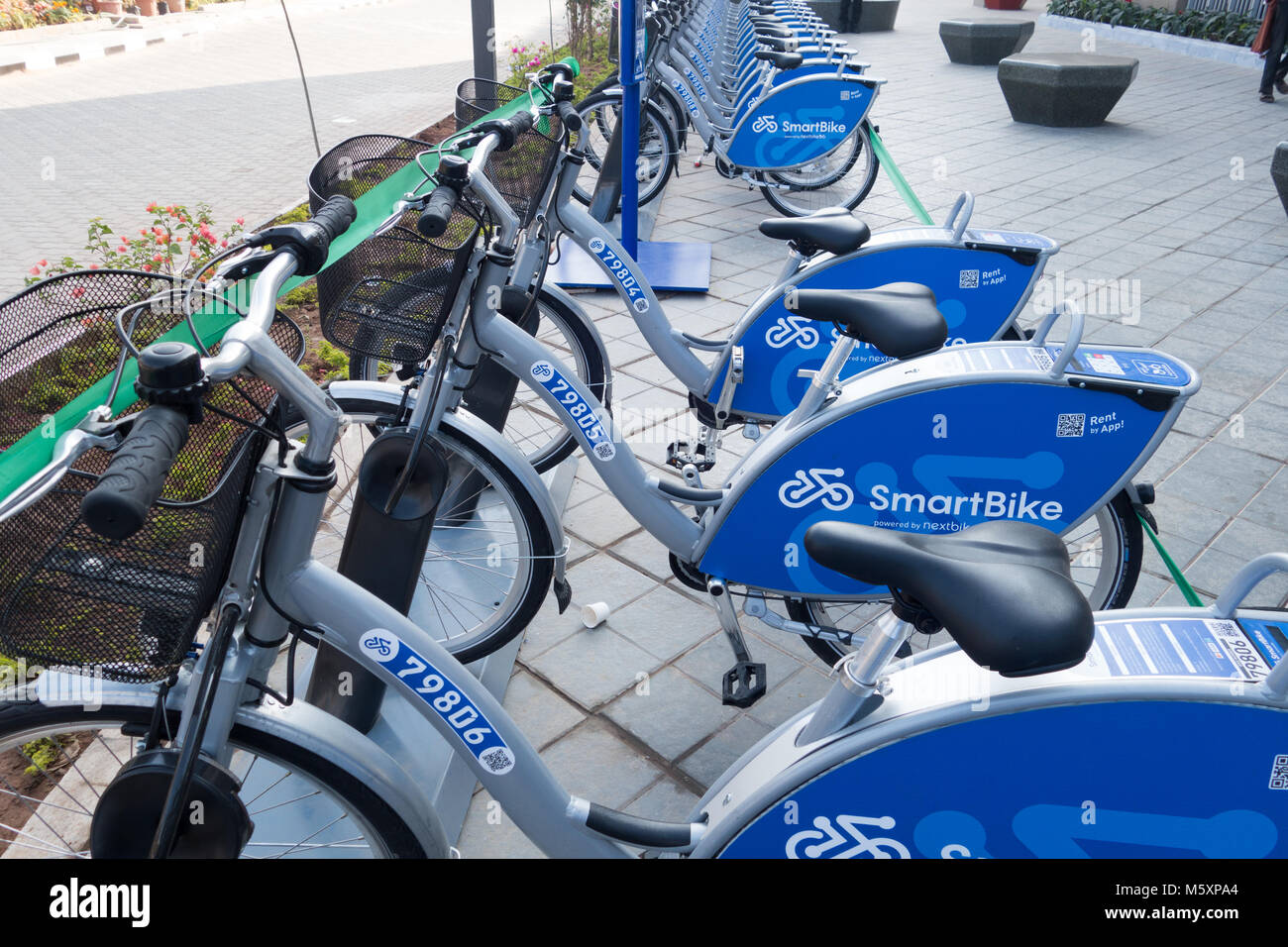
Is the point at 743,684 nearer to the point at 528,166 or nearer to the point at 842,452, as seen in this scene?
the point at 842,452

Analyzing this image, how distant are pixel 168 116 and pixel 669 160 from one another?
600 cm

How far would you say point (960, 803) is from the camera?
1.71 metres

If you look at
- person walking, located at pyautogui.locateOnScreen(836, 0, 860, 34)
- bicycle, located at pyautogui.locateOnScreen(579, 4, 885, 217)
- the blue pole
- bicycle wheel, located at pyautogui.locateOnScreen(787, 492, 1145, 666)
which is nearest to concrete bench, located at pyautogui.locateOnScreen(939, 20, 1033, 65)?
person walking, located at pyautogui.locateOnScreen(836, 0, 860, 34)

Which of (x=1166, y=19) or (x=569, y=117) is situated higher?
(x=569, y=117)

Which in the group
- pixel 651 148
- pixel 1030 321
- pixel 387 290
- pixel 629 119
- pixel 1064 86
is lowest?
pixel 1030 321

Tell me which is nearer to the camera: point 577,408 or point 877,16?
point 577,408

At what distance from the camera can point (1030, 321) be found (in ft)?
17.0

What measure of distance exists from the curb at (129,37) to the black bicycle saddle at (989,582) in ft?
45.8

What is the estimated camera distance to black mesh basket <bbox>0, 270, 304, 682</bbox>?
4.33 feet

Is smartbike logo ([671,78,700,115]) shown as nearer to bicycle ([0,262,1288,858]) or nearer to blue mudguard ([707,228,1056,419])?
blue mudguard ([707,228,1056,419])

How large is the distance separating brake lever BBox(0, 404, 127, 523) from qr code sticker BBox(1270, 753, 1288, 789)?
Answer: 1.76 meters

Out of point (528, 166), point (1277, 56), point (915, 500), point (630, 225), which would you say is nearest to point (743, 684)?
point (915, 500)

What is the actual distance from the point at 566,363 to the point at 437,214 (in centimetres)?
174

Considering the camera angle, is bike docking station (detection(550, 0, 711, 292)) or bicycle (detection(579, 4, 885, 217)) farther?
bicycle (detection(579, 4, 885, 217))
